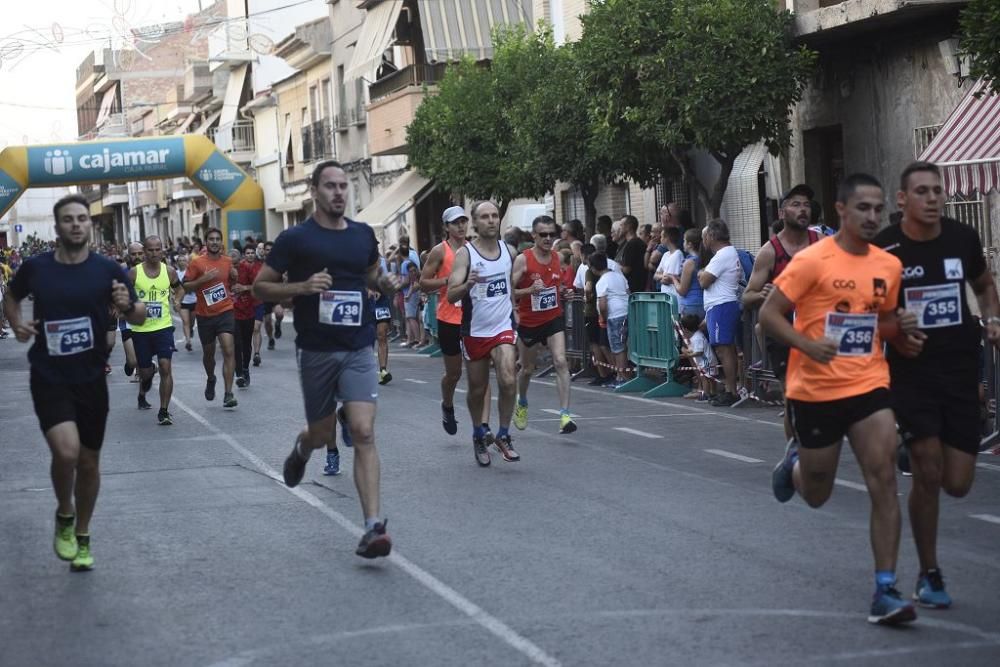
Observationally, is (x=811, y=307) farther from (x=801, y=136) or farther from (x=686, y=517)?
(x=801, y=136)

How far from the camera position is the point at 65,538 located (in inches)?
334

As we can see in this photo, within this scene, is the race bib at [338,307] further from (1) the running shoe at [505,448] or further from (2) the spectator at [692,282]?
(2) the spectator at [692,282]

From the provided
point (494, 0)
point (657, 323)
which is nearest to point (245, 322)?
point (657, 323)

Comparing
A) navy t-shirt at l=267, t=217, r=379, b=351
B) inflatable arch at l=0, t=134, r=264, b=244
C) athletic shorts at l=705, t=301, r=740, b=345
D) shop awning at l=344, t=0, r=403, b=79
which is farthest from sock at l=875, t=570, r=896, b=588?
inflatable arch at l=0, t=134, r=264, b=244

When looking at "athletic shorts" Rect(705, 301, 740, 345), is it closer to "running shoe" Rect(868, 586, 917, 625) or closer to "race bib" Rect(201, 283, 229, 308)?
"race bib" Rect(201, 283, 229, 308)

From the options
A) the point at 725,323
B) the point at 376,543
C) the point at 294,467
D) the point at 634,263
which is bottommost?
the point at 376,543

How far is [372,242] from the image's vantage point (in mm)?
8898

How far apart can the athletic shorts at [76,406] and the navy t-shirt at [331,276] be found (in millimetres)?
1120

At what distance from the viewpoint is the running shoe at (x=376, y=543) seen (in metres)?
8.10

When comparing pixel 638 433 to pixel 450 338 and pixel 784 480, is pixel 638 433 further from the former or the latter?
pixel 784 480

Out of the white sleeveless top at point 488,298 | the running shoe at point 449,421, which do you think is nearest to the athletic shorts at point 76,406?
the white sleeveless top at point 488,298

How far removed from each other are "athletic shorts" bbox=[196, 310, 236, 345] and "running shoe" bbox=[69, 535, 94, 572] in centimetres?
963

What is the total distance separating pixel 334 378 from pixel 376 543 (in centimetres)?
108

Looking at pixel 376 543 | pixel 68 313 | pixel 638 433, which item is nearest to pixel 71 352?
pixel 68 313
